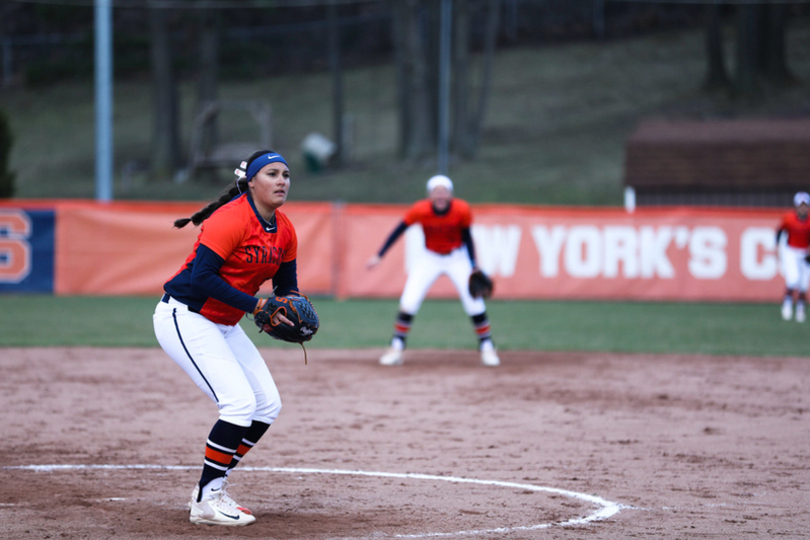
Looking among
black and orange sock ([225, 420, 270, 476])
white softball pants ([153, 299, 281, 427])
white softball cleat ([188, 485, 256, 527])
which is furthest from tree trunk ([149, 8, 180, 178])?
white softball cleat ([188, 485, 256, 527])

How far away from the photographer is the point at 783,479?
620cm

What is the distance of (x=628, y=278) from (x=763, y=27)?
2748 cm

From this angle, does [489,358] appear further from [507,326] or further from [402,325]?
[507,326]

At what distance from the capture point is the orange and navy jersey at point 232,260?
5.05 m

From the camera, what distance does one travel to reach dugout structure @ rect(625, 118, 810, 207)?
1095 inches

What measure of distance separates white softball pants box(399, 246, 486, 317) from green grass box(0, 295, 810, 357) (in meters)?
2.21

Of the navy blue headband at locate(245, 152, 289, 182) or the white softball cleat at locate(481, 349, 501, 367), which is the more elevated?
the navy blue headband at locate(245, 152, 289, 182)

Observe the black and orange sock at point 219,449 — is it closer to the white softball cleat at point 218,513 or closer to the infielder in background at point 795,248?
the white softball cleat at point 218,513

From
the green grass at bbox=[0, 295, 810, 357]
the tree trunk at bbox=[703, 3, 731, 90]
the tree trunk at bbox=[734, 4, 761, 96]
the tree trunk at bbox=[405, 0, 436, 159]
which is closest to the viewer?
the green grass at bbox=[0, 295, 810, 357]

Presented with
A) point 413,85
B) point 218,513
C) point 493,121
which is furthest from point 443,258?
point 493,121

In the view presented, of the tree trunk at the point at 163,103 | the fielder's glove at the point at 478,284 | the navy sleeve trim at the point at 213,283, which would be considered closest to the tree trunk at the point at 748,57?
the tree trunk at the point at 163,103

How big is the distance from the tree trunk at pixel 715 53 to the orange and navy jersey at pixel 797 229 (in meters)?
26.7

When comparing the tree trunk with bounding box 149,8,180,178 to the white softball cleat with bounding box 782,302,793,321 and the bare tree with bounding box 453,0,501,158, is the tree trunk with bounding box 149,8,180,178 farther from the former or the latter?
the white softball cleat with bounding box 782,302,793,321

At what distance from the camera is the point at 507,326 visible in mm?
15922
